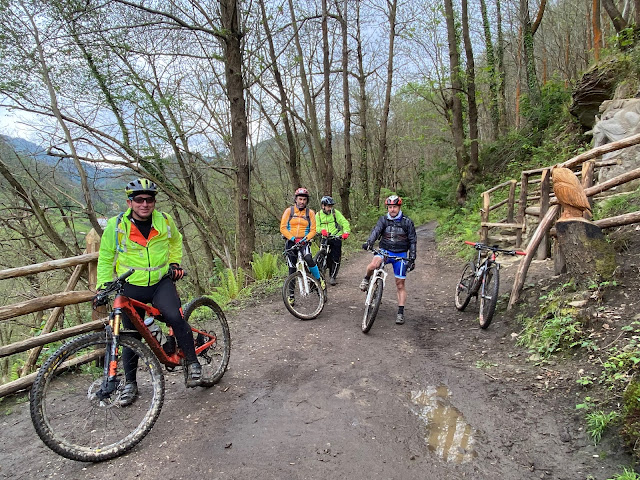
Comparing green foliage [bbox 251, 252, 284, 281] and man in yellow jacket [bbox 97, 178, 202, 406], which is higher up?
man in yellow jacket [bbox 97, 178, 202, 406]

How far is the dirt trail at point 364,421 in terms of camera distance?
273cm

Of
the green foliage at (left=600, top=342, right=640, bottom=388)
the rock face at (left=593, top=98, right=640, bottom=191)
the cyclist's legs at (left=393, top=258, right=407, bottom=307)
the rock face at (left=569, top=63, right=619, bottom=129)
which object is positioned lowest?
the green foliage at (left=600, top=342, right=640, bottom=388)

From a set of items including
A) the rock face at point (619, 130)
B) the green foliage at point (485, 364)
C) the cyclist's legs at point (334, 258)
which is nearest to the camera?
the green foliage at point (485, 364)

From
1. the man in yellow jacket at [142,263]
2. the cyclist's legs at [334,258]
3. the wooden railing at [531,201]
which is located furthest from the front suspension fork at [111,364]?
the wooden railing at [531,201]

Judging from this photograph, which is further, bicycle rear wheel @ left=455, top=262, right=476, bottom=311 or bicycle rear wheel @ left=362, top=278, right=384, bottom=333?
bicycle rear wheel @ left=455, top=262, right=476, bottom=311

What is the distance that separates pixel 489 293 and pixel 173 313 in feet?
13.8

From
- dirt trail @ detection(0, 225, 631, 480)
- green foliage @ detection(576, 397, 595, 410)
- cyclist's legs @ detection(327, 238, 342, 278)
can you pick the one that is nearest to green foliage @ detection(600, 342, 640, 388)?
green foliage @ detection(576, 397, 595, 410)

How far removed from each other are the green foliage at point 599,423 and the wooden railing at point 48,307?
5.08 metres

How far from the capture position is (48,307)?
425cm

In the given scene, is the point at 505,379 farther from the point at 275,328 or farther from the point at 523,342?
the point at 275,328

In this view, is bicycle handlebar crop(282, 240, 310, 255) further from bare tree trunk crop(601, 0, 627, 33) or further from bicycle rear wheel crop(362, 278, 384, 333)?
bare tree trunk crop(601, 0, 627, 33)

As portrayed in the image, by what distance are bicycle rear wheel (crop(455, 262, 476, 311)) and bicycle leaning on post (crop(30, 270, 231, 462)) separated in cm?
438

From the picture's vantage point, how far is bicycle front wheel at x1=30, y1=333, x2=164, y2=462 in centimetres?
274

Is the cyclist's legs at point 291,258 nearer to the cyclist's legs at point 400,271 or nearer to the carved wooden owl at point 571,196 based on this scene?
the cyclist's legs at point 400,271
